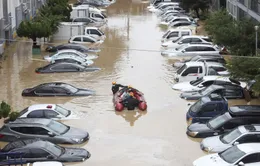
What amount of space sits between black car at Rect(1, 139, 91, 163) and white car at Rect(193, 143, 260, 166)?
418 centimetres

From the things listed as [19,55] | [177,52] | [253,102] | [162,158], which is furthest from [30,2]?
[162,158]

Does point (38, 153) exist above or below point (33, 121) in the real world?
below

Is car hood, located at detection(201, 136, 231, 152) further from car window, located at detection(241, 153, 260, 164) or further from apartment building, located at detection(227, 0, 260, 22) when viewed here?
apartment building, located at detection(227, 0, 260, 22)

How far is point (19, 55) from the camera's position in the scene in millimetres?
42781

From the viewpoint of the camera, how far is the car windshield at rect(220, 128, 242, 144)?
22.5 metres

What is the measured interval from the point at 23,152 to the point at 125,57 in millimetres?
20978

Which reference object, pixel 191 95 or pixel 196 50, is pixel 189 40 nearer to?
pixel 196 50

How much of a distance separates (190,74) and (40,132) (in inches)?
464

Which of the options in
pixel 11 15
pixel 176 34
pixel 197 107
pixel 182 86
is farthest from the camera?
pixel 11 15

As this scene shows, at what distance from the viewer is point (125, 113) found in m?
28.4

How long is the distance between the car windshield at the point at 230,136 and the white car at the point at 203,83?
766cm

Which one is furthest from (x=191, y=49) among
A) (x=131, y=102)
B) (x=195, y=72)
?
(x=131, y=102)

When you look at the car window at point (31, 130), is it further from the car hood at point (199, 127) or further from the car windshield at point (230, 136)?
the car windshield at point (230, 136)

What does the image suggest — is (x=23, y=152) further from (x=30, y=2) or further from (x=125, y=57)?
(x=30, y=2)
